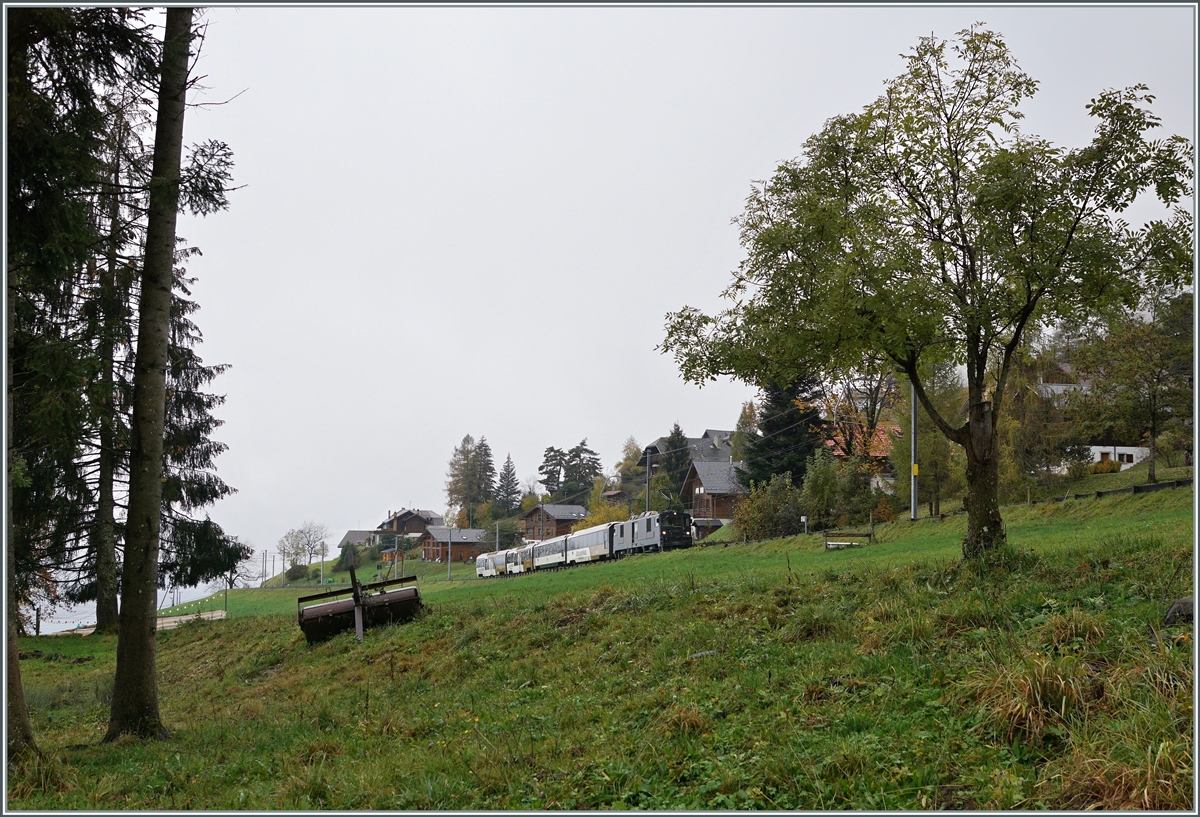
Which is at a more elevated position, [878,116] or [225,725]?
[878,116]

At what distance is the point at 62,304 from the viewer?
11.8 m

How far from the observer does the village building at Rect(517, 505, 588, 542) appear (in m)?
81.0

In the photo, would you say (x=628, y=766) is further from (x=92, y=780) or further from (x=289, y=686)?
(x=289, y=686)

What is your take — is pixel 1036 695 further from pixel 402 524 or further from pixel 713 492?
pixel 402 524

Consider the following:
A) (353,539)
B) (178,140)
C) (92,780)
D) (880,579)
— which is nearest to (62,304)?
(178,140)

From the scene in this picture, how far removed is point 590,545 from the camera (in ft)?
159

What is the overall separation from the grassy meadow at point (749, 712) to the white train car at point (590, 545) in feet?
113

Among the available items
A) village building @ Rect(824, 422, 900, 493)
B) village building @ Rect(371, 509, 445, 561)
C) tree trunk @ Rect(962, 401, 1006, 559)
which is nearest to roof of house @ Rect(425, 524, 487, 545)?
village building @ Rect(371, 509, 445, 561)

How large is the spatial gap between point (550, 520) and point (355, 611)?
6642 centimetres

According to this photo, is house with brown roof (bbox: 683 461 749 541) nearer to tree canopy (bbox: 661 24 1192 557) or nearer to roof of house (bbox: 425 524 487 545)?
roof of house (bbox: 425 524 487 545)

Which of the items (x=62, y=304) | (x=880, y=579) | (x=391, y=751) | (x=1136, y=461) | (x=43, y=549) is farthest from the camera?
(x=1136, y=461)

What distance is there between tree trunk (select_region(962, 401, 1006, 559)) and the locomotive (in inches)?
1215

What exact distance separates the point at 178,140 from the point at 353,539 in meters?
116

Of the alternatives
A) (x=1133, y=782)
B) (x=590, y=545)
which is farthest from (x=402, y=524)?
(x=1133, y=782)
